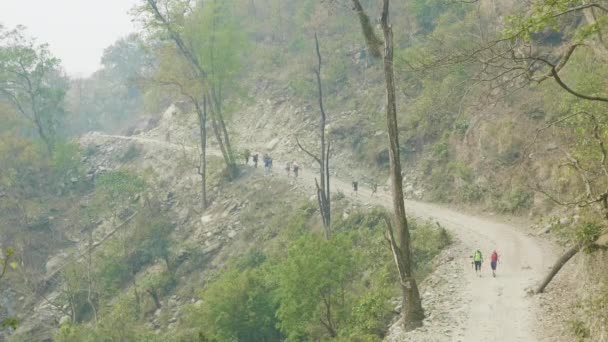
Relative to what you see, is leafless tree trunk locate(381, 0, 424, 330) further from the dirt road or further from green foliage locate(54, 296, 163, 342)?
green foliage locate(54, 296, 163, 342)

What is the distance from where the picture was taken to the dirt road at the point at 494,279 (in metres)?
11.3

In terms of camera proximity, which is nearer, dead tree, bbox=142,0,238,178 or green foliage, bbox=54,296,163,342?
green foliage, bbox=54,296,163,342

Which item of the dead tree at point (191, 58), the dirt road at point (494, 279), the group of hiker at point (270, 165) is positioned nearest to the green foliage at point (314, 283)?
the dirt road at point (494, 279)

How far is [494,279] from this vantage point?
15531 mm

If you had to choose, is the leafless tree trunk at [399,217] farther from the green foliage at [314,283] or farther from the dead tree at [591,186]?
the green foliage at [314,283]

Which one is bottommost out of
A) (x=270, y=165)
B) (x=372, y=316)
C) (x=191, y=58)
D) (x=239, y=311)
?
(x=239, y=311)

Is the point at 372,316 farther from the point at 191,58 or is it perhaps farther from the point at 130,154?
the point at 130,154

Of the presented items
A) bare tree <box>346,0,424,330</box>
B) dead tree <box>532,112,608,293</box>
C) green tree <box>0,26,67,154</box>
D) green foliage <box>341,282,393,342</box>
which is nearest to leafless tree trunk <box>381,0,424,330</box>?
bare tree <box>346,0,424,330</box>

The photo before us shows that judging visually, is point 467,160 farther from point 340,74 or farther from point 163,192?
point 163,192

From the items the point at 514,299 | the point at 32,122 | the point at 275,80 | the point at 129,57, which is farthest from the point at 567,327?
the point at 129,57

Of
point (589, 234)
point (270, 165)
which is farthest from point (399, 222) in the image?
point (270, 165)

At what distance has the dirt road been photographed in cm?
1134

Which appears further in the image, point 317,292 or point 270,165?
point 270,165

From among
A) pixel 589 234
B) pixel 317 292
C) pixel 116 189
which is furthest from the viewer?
pixel 116 189
